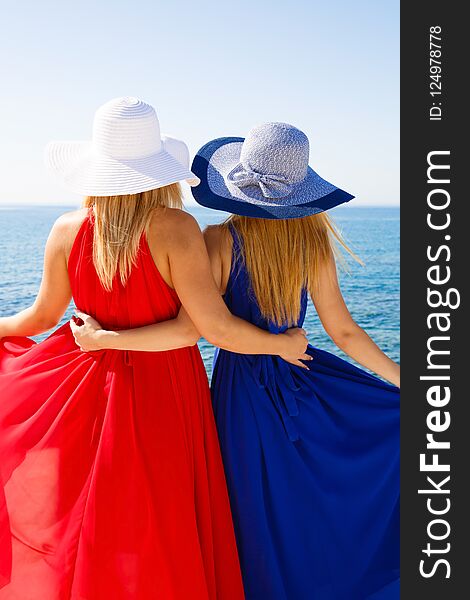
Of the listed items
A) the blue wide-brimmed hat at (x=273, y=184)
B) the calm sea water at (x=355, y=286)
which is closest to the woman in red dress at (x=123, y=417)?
the blue wide-brimmed hat at (x=273, y=184)

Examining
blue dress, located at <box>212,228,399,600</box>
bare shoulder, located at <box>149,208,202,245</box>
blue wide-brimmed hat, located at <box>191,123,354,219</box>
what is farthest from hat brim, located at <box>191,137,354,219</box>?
bare shoulder, located at <box>149,208,202,245</box>

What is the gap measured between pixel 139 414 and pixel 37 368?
409mm

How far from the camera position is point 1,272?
1015 inches

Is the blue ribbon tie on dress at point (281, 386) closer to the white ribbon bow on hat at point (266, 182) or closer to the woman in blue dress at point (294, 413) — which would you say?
the woman in blue dress at point (294, 413)

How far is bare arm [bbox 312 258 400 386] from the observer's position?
98.0 inches

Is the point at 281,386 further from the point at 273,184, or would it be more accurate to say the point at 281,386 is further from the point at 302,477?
the point at 273,184

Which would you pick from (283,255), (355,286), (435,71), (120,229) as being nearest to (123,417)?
(120,229)

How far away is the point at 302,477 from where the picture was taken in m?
2.46

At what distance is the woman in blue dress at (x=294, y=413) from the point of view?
2.41m

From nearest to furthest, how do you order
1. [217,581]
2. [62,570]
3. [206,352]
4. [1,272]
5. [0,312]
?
[62,570]
[217,581]
[206,352]
[0,312]
[1,272]

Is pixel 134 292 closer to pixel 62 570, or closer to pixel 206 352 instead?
pixel 62 570

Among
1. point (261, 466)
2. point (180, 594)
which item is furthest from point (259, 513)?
point (180, 594)

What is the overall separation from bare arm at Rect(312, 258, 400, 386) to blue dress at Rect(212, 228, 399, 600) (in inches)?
2.5

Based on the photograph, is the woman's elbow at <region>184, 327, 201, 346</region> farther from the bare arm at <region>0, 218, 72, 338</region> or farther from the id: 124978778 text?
the id: 124978778 text
